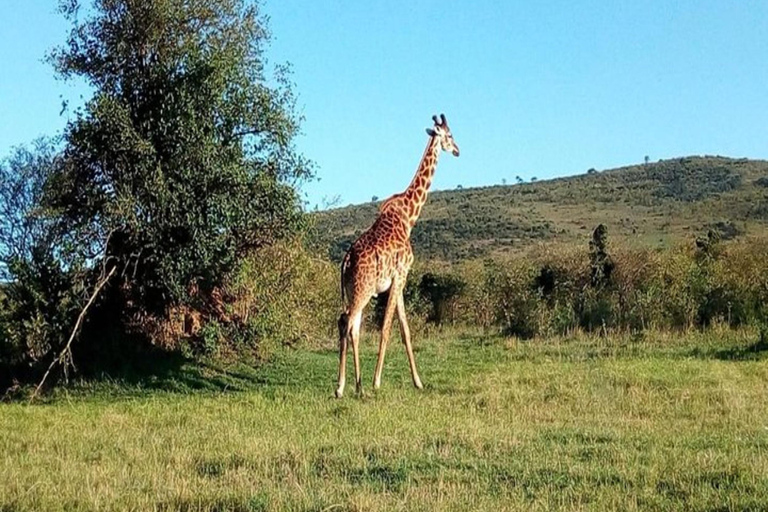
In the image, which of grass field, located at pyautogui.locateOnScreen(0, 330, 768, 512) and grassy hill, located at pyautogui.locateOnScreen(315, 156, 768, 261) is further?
grassy hill, located at pyautogui.locateOnScreen(315, 156, 768, 261)

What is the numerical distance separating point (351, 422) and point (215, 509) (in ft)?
16.0

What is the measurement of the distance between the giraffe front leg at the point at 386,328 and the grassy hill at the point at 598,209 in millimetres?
37156

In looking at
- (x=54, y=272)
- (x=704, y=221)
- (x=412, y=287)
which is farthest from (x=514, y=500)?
(x=704, y=221)

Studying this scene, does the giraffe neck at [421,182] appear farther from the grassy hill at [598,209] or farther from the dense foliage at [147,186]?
the grassy hill at [598,209]

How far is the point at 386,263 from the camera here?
56.3 feet

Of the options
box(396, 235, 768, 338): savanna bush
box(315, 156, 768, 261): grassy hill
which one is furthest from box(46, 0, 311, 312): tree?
box(315, 156, 768, 261): grassy hill

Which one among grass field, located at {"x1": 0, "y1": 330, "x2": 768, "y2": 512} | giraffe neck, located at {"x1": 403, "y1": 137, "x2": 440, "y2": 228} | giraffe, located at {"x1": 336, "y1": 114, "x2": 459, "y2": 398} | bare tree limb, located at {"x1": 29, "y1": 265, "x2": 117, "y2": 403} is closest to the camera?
grass field, located at {"x1": 0, "y1": 330, "x2": 768, "y2": 512}

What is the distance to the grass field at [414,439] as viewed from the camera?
8422 millimetres

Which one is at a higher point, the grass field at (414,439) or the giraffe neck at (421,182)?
the giraffe neck at (421,182)

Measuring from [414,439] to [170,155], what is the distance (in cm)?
912

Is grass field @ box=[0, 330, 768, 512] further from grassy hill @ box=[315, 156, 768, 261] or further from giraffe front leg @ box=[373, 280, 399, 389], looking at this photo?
grassy hill @ box=[315, 156, 768, 261]

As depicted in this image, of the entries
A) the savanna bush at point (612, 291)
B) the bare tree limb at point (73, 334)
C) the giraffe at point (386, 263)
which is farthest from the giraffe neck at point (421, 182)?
the savanna bush at point (612, 291)

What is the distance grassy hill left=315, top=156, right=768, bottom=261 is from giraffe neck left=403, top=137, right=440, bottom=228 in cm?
3565

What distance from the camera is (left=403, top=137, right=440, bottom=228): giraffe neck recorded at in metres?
18.7
